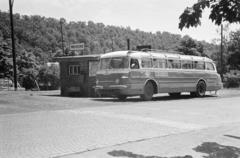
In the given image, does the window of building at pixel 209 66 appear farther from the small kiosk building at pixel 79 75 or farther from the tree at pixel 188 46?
the tree at pixel 188 46

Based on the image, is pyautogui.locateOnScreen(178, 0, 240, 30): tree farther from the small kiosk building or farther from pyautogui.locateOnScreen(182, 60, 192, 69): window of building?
pyautogui.locateOnScreen(182, 60, 192, 69): window of building

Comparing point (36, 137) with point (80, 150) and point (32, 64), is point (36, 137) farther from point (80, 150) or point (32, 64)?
point (32, 64)

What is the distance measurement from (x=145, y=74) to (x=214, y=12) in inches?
572

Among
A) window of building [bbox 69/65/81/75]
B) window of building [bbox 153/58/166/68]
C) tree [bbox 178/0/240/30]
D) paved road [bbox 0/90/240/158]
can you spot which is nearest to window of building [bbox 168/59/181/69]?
window of building [bbox 153/58/166/68]

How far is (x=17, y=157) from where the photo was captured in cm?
688

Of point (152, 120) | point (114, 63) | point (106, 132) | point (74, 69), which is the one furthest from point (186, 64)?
point (106, 132)

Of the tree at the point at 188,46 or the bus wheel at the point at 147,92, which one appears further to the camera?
the tree at the point at 188,46

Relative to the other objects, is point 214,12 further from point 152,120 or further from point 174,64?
point 174,64

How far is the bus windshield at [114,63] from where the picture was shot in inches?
798

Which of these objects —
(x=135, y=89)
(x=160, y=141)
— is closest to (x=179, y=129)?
(x=160, y=141)

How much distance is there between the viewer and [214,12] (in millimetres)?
6508

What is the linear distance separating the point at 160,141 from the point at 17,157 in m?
3.11

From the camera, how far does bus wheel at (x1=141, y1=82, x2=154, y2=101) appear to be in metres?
21.0

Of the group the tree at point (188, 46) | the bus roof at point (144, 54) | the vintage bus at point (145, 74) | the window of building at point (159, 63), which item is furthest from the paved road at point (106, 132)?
the tree at point (188, 46)
